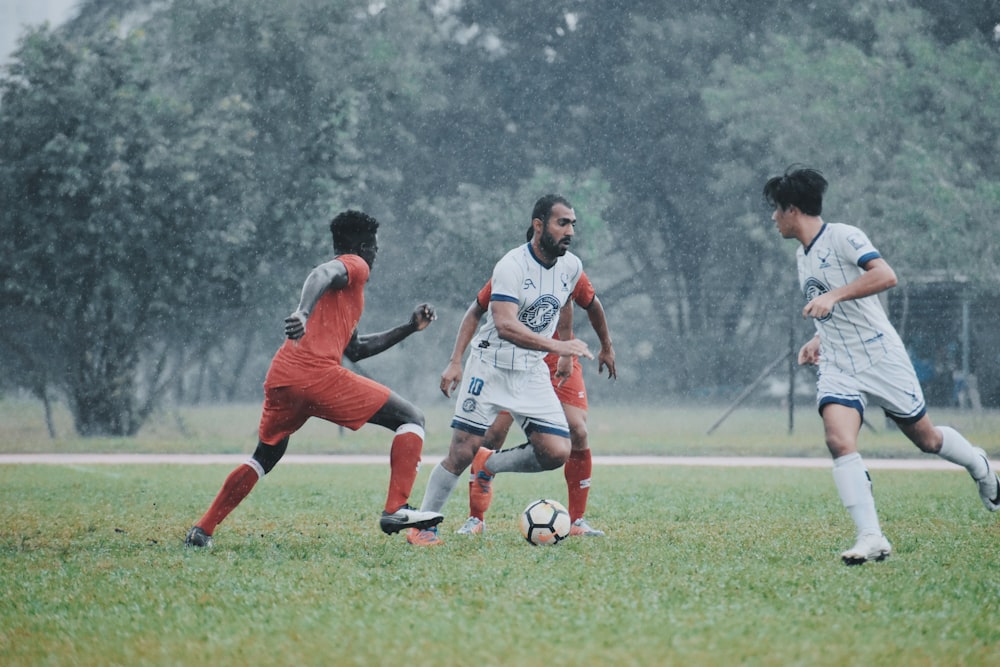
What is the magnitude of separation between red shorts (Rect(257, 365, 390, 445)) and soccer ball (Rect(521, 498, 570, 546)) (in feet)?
3.59

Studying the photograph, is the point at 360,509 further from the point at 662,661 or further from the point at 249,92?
the point at 249,92

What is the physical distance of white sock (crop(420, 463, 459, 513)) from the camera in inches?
297

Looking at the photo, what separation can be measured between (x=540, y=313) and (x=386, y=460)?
380 inches

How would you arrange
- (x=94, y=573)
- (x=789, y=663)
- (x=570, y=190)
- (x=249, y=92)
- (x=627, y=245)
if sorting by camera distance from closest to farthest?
(x=789, y=663)
(x=94, y=573)
(x=249, y=92)
(x=570, y=190)
(x=627, y=245)

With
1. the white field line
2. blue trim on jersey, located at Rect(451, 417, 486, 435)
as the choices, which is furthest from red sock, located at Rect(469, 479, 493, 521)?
the white field line

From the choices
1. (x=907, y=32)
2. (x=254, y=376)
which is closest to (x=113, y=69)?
(x=254, y=376)

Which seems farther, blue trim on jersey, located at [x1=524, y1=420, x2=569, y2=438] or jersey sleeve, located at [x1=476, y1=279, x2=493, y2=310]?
jersey sleeve, located at [x1=476, y1=279, x2=493, y2=310]

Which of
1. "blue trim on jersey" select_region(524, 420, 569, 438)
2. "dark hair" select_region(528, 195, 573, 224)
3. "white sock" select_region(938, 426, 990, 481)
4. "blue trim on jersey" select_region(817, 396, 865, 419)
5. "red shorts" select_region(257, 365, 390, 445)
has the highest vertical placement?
"dark hair" select_region(528, 195, 573, 224)

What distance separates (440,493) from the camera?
7.58m

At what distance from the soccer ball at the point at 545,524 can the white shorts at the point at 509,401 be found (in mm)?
454

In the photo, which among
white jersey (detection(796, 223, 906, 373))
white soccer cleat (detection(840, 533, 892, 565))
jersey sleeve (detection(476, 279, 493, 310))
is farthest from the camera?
jersey sleeve (detection(476, 279, 493, 310))

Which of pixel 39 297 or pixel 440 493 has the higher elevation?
pixel 39 297

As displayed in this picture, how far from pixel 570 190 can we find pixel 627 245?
24.2ft

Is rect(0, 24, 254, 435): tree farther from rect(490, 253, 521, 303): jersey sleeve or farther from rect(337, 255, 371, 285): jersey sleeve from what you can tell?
rect(490, 253, 521, 303): jersey sleeve
